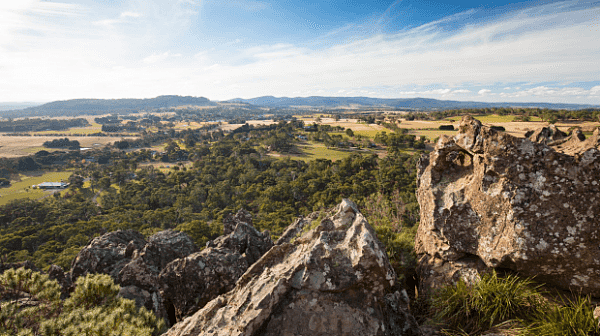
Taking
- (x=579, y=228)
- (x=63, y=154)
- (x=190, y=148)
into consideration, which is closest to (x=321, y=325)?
(x=579, y=228)

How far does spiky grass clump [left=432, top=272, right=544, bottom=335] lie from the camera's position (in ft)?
19.1

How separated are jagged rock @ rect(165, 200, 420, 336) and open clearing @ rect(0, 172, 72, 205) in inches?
4054

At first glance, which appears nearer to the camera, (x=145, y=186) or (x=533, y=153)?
(x=533, y=153)

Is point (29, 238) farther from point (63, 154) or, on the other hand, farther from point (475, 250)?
point (63, 154)

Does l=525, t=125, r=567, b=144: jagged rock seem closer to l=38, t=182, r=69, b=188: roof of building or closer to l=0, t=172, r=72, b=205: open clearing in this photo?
l=0, t=172, r=72, b=205: open clearing

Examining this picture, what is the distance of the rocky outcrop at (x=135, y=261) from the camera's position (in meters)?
12.2

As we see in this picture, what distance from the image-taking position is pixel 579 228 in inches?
228

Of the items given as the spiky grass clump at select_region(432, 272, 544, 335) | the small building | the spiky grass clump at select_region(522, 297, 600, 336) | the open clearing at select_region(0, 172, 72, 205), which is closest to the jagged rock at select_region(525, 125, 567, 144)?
the spiky grass clump at select_region(432, 272, 544, 335)

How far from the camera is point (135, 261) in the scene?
44.3 ft

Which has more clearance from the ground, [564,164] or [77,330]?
[564,164]

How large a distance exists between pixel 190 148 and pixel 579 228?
156 m

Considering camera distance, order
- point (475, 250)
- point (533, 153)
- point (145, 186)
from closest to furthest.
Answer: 1. point (533, 153)
2. point (475, 250)
3. point (145, 186)

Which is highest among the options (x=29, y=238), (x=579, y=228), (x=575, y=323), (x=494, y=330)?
(x=579, y=228)

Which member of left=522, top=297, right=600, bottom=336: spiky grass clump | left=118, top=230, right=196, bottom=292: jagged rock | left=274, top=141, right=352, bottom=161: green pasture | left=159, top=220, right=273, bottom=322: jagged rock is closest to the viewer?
left=522, top=297, right=600, bottom=336: spiky grass clump
